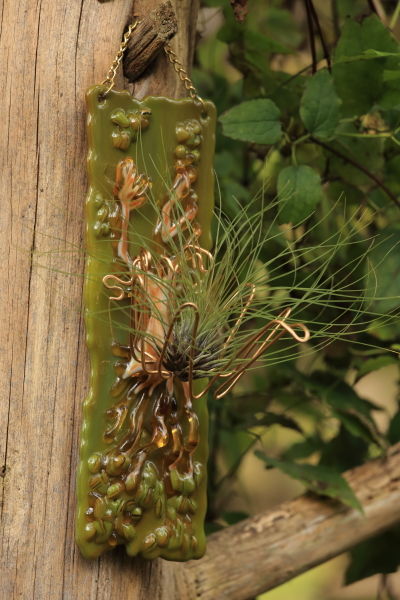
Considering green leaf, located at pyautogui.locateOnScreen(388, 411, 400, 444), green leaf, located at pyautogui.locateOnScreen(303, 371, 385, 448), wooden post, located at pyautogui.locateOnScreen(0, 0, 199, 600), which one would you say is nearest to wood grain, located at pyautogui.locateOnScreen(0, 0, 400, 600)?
wooden post, located at pyautogui.locateOnScreen(0, 0, 199, 600)

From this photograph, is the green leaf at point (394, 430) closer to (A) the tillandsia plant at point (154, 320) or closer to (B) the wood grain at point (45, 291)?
(A) the tillandsia plant at point (154, 320)

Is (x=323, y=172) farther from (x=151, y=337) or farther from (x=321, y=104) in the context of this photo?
(x=151, y=337)

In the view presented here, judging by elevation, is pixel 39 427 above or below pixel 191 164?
below

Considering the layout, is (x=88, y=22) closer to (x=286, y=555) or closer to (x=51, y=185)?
(x=51, y=185)

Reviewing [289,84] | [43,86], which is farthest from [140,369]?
[289,84]

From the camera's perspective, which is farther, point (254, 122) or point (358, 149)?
point (358, 149)

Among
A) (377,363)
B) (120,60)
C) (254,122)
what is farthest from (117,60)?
(377,363)

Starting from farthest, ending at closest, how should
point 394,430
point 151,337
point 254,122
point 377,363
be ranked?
point 394,430
point 377,363
point 254,122
point 151,337
